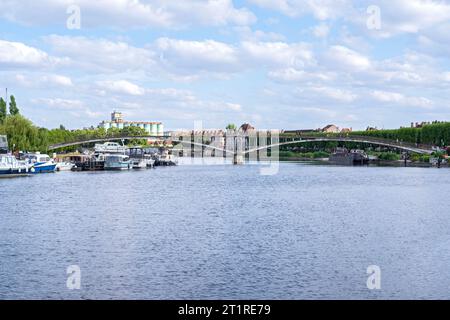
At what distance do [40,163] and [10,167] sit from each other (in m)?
8.34

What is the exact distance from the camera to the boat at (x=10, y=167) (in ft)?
253

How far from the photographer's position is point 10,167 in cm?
7750

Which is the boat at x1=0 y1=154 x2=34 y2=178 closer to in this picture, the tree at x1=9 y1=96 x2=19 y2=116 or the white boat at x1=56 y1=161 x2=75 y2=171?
the white boat at x1=56 y1=161 x2=75 y2=171

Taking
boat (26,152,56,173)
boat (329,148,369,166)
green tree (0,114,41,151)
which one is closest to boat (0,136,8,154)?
boat (26,152,56,173)

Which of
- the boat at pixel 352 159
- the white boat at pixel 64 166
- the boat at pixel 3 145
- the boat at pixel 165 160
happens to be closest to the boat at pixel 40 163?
the boat at pixel 3 145

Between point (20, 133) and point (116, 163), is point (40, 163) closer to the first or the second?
point (20, 133)

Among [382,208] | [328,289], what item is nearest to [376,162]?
[382,208]

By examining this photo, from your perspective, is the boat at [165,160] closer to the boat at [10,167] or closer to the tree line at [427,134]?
the boat at [10,167]

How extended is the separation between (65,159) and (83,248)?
8309cm

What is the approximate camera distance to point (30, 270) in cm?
2395
